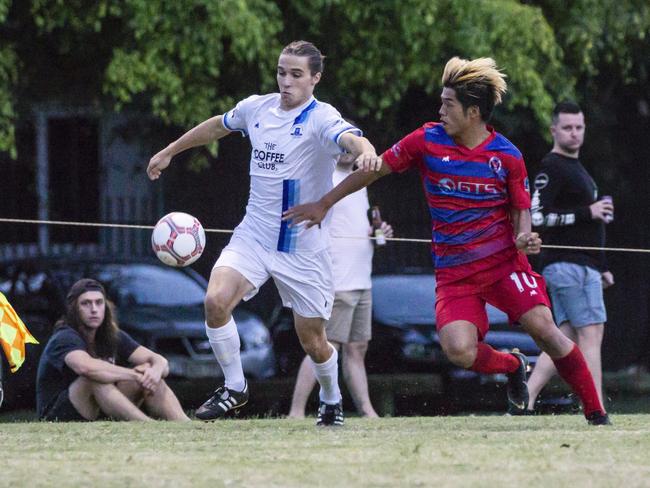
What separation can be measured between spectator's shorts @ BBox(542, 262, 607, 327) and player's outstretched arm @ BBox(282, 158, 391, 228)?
8.60 ft

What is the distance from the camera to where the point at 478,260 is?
8664 millimetres

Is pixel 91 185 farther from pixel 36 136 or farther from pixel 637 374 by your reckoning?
pixel 637 374

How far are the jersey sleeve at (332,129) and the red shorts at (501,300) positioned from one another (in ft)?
3.37

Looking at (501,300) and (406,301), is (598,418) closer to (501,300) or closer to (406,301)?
(501,300)

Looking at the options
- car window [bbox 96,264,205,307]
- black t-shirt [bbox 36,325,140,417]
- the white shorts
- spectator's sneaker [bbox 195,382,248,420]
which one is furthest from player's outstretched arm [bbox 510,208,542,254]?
car window [bbox 96,264,205,307]

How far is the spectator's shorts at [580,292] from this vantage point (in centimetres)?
1095

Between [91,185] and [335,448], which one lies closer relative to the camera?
[335,448]

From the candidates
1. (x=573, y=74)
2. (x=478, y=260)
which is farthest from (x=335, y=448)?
(x=573, y=74)

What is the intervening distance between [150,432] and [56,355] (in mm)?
2402

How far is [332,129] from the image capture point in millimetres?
8852

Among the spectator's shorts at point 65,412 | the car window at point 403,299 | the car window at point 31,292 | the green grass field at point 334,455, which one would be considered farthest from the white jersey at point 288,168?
the car window at point 31,292

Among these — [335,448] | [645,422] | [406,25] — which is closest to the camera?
[335,448]

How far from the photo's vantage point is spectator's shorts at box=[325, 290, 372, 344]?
11.8 metres

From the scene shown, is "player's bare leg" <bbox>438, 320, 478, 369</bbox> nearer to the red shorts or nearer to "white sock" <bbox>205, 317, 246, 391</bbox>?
the red shorts
